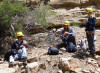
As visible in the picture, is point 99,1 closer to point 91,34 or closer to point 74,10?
point 74,10

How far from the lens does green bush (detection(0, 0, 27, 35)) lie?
8523 millimetres

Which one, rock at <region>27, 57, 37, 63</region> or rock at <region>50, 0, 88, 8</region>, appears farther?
rock at <region>50, 0, 88, 8</region>

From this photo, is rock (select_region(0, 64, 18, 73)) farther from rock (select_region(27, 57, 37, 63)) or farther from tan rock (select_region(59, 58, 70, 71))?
tan rock (select_region(59, 58, 70, 71))

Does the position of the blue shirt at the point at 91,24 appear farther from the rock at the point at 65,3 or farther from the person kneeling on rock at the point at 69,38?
the rock at the point at 65,3

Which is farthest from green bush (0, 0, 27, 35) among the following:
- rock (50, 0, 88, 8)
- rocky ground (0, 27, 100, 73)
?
rock (50, 0, 88, 8)

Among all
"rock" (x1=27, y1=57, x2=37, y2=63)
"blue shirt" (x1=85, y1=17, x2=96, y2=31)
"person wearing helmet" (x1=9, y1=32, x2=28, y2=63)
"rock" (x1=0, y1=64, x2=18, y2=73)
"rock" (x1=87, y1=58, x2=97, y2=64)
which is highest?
"blue shirt" (x1=85, y1=17, x2=96, y2=31)

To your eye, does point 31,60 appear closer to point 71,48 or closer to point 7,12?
point 71,48

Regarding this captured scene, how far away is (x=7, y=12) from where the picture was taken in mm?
8727

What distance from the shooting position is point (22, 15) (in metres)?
9.62

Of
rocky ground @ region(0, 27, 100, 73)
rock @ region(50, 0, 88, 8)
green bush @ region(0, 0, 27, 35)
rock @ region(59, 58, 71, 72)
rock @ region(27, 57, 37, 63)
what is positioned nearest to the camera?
rocky ground @ region(0, 27, 100, 73)

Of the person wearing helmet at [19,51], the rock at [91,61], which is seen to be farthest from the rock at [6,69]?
the rock at [91,61]

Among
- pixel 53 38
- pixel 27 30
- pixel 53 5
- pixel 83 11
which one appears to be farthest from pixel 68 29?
pixel 53 5

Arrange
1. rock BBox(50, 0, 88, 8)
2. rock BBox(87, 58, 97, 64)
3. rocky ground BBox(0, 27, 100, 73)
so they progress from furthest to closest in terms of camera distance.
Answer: rock BBox(50, 0, 88, 8), rock BBox(87, 58, 97, 64), rocky ground BBox(0, 27, 100, 73)

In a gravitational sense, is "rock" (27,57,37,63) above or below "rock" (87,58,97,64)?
above
